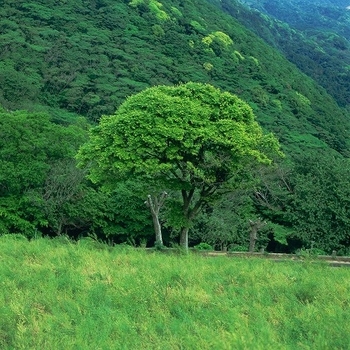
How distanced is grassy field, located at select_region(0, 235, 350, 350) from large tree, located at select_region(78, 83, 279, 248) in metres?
8.13

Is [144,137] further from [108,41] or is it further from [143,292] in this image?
[108,41]

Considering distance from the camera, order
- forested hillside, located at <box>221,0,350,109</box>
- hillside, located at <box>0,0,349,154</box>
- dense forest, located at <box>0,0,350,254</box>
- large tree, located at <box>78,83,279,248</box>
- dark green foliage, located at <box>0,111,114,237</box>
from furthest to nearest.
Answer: forested hillside, located at <box>221,0,350,109</box>
hillside, located at <box>0,0,349,154</box>
dense forest, located at <box>0,0,350,254</box>
dark green foliage, located at <box>0,111,114,237</box>
large tree, located at <box>78,83,279,248</box>

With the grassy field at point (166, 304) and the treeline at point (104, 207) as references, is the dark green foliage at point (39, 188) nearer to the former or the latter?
the treeline at point (104, 207)

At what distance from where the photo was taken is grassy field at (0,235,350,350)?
18.5 ft

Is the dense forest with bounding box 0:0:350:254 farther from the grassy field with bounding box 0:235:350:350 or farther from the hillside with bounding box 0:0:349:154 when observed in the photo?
the grassy field with bounding box 0:235:350:350

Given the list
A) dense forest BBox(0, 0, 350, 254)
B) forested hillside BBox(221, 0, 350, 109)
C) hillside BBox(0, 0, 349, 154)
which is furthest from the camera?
forested hillside BBox(221, 0, 350, 109)

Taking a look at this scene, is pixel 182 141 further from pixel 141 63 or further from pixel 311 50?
pixel 311 50

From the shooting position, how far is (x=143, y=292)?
7.18 meters

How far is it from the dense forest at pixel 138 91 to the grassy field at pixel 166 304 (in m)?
9.80

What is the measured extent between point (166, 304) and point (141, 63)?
80.0m

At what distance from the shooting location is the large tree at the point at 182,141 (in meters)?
17.2

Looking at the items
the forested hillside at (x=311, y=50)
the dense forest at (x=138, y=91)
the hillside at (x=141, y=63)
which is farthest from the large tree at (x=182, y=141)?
the forested hillside at (x=311, y=50)

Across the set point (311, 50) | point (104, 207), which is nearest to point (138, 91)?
point (104, 207)

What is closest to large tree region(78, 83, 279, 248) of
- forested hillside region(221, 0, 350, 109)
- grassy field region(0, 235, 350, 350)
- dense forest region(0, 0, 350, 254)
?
dense forest region(0, 0, 350, 254)
